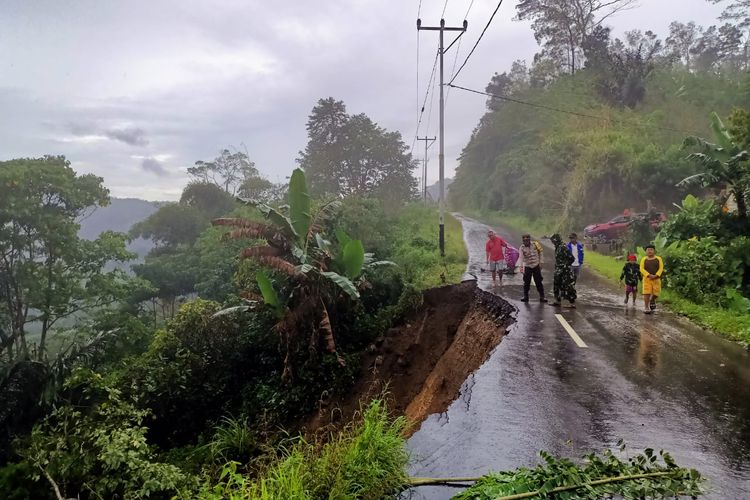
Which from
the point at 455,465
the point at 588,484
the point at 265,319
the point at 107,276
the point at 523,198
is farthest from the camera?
the point at 523,198

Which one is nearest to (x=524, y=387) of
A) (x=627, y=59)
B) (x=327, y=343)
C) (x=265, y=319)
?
(x=327, y=343)

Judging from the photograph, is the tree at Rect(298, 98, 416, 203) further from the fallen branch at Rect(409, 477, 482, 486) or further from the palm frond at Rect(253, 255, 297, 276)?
the fallen branch at Rect(409, 477, 482, 486)

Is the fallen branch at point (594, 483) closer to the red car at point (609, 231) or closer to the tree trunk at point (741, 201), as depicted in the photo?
the tree trunk at point (741, 201)

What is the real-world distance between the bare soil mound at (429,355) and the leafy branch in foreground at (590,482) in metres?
2.43

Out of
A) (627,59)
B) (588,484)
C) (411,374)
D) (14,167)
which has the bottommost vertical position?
(411,374)

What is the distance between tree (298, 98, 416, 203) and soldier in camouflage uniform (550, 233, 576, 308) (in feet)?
101

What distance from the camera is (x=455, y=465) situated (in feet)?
15.0

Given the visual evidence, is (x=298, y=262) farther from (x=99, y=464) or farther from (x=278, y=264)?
(x=99, y=464)

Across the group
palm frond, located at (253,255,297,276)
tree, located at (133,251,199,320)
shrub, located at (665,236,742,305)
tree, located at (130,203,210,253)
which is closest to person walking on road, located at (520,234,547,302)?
shrub, located at (665,236,742,305)

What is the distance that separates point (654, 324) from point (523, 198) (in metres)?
36.1

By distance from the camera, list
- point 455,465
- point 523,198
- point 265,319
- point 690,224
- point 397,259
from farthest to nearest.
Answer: point 523,198, point 397,259, point 690,224, point 265,319, point 455,465

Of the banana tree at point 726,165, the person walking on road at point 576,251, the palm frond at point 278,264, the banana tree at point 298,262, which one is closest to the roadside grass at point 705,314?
the person walking on road at point 576,251

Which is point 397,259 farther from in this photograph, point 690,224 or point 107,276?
point 107,276

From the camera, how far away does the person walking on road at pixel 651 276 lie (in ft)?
33.5
